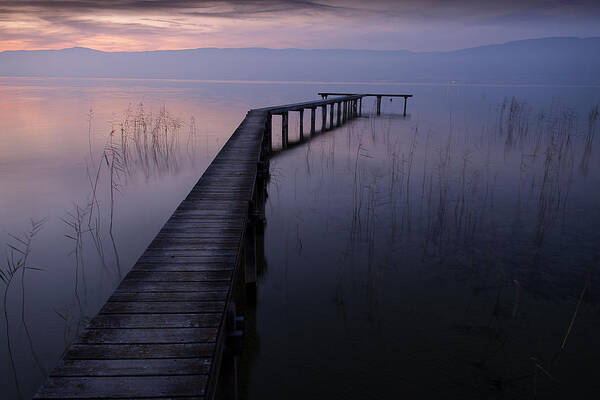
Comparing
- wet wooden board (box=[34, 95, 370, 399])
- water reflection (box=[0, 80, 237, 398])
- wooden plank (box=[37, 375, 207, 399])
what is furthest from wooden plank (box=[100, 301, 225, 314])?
water reflection (box=[0, 80, 237, 398])

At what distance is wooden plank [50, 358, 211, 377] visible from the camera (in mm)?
2387

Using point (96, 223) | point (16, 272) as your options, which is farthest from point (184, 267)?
point (96, 223)

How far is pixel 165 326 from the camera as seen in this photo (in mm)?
2854

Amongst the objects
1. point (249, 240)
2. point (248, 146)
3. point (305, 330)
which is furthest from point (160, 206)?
point (305, 330)

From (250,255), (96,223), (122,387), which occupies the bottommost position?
(96,223)

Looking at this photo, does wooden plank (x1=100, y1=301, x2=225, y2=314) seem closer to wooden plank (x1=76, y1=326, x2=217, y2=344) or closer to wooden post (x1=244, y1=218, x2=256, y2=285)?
wooden plank (x1=76, y1=326, x2=217, y2=344)

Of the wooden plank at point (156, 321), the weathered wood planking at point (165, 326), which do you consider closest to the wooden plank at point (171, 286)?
the weathered wood planking at point (165, 326)

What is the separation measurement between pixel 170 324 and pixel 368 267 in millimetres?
3650

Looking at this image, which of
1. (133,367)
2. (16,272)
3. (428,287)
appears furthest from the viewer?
(16,272)

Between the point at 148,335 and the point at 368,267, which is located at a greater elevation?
the point at 148,335

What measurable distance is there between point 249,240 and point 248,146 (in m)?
4.99

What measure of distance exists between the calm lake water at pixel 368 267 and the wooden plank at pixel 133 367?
4.81 feet

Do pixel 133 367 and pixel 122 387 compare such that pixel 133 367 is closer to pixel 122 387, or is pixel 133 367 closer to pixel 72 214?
pixel 122 387

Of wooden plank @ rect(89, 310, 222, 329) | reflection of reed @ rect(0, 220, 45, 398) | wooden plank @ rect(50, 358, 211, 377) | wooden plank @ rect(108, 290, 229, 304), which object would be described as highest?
wooden plank @ rect(108, 290, 229, 304)
